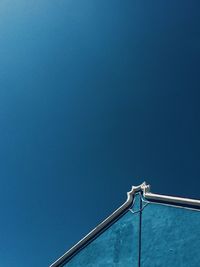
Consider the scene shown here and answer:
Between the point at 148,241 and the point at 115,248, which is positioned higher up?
the point at 115,248

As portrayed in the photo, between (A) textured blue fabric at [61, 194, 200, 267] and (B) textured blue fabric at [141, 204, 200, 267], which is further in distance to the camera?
(A) textured blue fabric at [61, 194, 200, 267]

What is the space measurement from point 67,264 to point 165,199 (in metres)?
4.47

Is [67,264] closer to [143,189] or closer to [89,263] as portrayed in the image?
[89,263]

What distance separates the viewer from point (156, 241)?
13.7 m

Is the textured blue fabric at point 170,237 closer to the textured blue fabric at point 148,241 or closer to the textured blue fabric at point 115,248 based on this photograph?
the textured blue fabric at point 148,241

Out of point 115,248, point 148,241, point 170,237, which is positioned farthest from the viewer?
point 115,248

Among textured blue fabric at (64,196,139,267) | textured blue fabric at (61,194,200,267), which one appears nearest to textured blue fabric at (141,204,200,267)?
textured blue fabric at (61,194,200,267)

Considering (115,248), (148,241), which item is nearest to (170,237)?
(148,241)

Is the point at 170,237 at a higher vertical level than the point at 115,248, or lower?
lower

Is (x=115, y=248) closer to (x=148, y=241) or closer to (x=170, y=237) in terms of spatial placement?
(x=148, y=241)

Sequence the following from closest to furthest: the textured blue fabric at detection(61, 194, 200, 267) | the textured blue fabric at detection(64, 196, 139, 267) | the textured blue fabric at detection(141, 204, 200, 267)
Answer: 1. the textured blue fabric at detection(141, 204, 200, 267)
2. the textured blue fabric at detection(61, 194, 200, 267)
3. the textured blue fabric at detection(64, 196, 139, 267)

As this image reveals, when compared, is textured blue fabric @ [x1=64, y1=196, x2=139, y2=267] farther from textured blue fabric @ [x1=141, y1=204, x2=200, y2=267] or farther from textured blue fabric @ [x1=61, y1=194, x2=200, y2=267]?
textured blue fabric @ [x1=141, y1=204, x2=200, y2=267]

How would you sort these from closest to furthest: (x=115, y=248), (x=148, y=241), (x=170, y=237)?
1. (x=170, y=237)
2. (x=148, y=241)
3. (x=115, y=248)

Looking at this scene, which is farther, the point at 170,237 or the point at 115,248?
the point at 115,248
